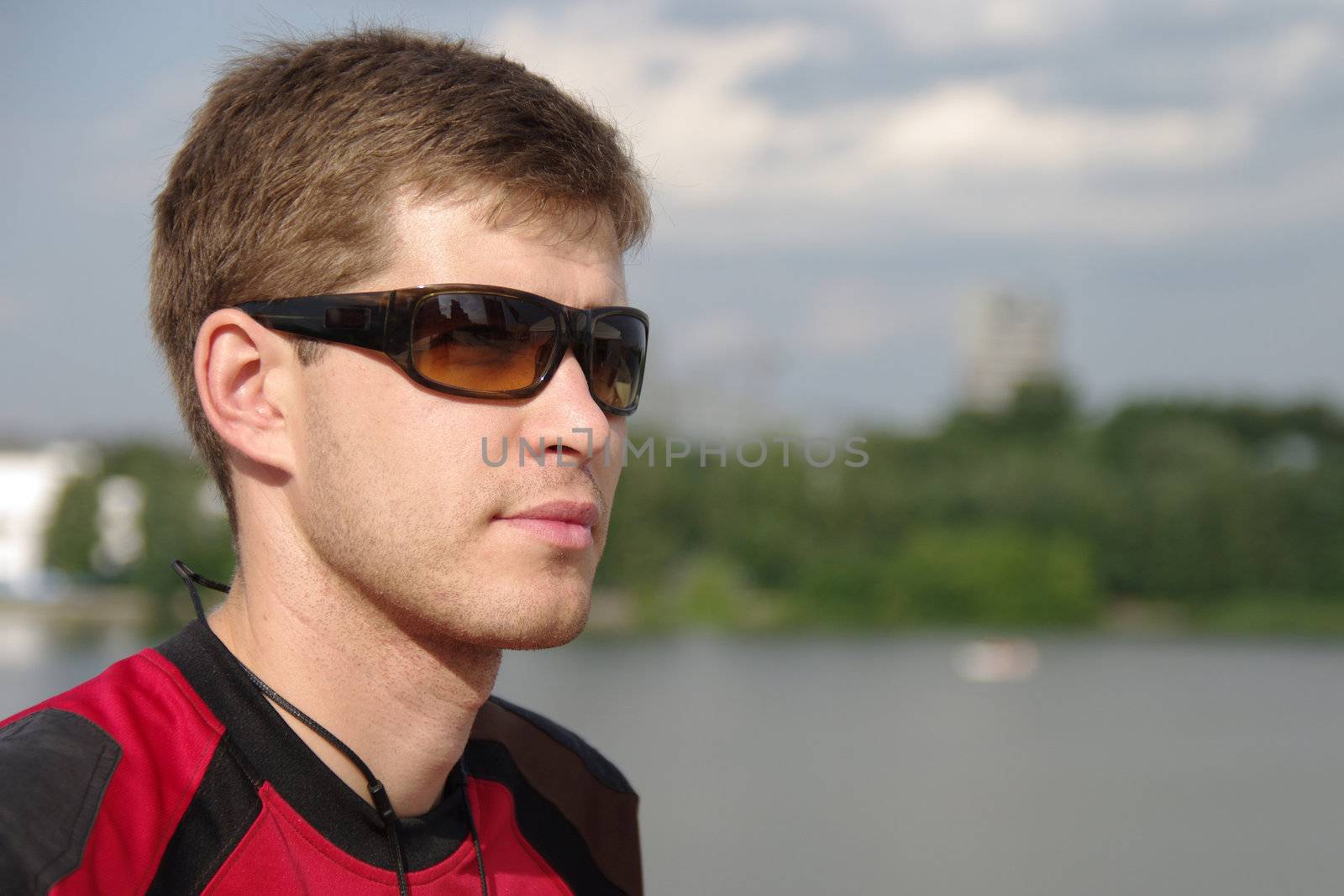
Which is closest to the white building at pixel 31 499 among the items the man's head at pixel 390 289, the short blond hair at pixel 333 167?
the short blond hair at pixel 333 167

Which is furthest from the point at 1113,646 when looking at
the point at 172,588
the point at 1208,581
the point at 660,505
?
the point at 172,588

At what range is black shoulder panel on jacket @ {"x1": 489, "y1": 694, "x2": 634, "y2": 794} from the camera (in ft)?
8.34

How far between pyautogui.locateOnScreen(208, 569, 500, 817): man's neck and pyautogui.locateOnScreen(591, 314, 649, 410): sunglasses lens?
45 cm

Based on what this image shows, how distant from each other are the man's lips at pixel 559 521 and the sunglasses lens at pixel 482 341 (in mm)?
187

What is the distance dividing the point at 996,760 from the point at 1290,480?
2741 centimetres

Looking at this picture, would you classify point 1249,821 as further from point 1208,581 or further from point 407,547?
point 407,547

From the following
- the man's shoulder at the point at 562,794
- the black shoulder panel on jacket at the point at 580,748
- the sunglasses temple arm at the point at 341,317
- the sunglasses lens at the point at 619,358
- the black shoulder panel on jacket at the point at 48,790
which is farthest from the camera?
the black shoulder panel on jacket at the point at 580,748

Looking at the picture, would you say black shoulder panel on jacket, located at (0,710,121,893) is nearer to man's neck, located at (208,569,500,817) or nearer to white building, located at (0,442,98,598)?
man's neck, located at (208,569,500,817)

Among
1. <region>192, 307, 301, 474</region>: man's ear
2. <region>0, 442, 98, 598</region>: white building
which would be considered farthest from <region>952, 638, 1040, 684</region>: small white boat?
<region>192, 307, 301, 474</region>: man's ear

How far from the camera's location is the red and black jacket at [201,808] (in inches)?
61.6

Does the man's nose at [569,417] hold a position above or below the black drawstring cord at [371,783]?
above

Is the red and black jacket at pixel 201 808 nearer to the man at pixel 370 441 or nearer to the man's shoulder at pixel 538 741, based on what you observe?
the man at pixel 370 441

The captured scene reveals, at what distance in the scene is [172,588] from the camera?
143 feet

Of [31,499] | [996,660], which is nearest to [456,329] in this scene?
[31,499]
